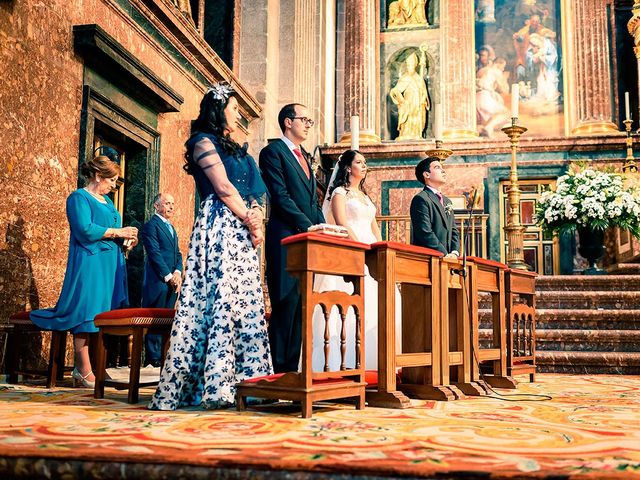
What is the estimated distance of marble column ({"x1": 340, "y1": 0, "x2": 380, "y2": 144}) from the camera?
12930mm

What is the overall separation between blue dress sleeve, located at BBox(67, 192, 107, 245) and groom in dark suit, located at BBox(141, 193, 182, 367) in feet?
4.10

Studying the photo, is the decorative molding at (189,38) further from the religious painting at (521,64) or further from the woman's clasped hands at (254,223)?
the religious painting at (521,64)

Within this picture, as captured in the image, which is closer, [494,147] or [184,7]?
[184,7]

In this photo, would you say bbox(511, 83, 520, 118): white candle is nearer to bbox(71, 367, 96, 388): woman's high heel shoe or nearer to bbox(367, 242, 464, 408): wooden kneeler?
bbox(367, 242, 464, 408): wooden kneeler

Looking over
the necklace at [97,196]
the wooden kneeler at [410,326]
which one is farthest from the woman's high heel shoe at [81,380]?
the wooden kneeler at [410,326]

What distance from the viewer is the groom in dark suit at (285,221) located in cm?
390

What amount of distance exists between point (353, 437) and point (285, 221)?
5.50ft

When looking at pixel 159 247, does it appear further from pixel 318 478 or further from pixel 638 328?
pixel 638 328

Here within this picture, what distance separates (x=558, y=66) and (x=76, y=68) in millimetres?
9722

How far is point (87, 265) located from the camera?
471 centimetres

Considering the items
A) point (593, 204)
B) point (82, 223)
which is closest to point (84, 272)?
point (82, 223)

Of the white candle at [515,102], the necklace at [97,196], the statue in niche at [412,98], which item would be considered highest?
the statue in niche at [412,98]

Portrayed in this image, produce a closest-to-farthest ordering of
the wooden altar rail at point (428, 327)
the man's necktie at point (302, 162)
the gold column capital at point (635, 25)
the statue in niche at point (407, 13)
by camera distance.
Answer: the wooden altar rail at point (428, 327) < the man's necktie at point (302, 162) < the gold column capital at point (635, 25) < the statue in niche at point (407, 13)

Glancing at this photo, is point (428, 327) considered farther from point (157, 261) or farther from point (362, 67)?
point (362, 67)
